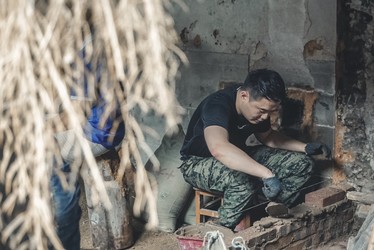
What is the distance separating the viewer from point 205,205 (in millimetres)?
5281

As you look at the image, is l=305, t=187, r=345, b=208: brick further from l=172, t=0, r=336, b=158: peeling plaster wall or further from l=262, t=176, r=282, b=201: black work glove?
l=262, t=176, r=282, b=201: black work glove

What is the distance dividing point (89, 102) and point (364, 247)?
5.18ft

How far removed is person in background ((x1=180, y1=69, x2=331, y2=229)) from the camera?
15.3 ft

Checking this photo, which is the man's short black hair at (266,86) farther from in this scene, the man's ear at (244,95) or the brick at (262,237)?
the brick at (262,237)

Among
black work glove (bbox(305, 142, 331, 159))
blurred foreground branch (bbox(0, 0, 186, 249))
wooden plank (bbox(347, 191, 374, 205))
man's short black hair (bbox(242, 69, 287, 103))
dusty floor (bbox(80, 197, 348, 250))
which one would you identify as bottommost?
dusty floor (bbox(80, 197, 348, 250))

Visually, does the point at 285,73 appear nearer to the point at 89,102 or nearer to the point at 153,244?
the point at 153,244

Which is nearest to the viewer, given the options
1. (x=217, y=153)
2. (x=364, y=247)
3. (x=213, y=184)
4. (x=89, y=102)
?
(x=89, y=102)

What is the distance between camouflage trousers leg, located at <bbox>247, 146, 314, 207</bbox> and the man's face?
324 millimetres

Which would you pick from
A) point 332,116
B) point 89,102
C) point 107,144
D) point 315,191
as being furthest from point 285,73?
point 89,102

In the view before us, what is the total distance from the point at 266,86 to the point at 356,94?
684mm

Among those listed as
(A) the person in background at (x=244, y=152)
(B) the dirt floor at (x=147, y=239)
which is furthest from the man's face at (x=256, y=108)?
(B) the dirt floor at (x=147, y=239)

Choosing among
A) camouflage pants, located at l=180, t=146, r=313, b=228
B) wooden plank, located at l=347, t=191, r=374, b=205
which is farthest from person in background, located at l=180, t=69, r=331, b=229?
wooden plank, located at l=347, t=191, r=374, b=205

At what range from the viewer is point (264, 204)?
17.0ft

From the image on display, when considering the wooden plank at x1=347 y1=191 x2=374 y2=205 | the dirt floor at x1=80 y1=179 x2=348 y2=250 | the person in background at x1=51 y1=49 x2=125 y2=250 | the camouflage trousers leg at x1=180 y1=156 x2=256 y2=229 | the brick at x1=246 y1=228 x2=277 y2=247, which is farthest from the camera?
the dirt floor at x1=80 y1=179 x2=348 y2=250
